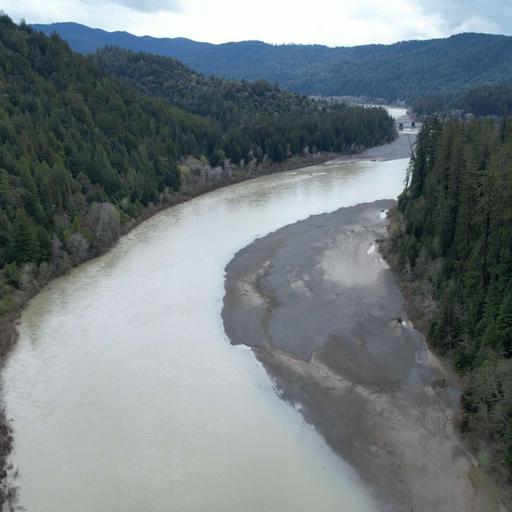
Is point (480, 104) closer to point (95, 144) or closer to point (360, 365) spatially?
point (95, 144)

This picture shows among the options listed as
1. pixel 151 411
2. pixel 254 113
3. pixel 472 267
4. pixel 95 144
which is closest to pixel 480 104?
pixel 254 113

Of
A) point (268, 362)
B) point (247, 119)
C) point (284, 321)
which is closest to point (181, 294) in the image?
point (284, 321)

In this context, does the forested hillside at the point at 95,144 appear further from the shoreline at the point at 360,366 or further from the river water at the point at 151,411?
the shoreline at the point at 360,366

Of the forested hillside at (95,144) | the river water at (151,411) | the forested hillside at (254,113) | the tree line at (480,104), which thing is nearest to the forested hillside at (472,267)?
the river water at (151,411)

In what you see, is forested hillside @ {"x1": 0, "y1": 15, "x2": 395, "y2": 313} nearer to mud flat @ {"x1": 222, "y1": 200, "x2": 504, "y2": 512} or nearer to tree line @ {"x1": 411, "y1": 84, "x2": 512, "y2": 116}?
mud flat @ {"x1": 222, "y1": 200, "x2": 504, "y2": 512}

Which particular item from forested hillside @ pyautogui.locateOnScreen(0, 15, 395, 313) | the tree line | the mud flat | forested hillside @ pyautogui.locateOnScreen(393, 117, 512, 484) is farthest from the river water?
the tree line
